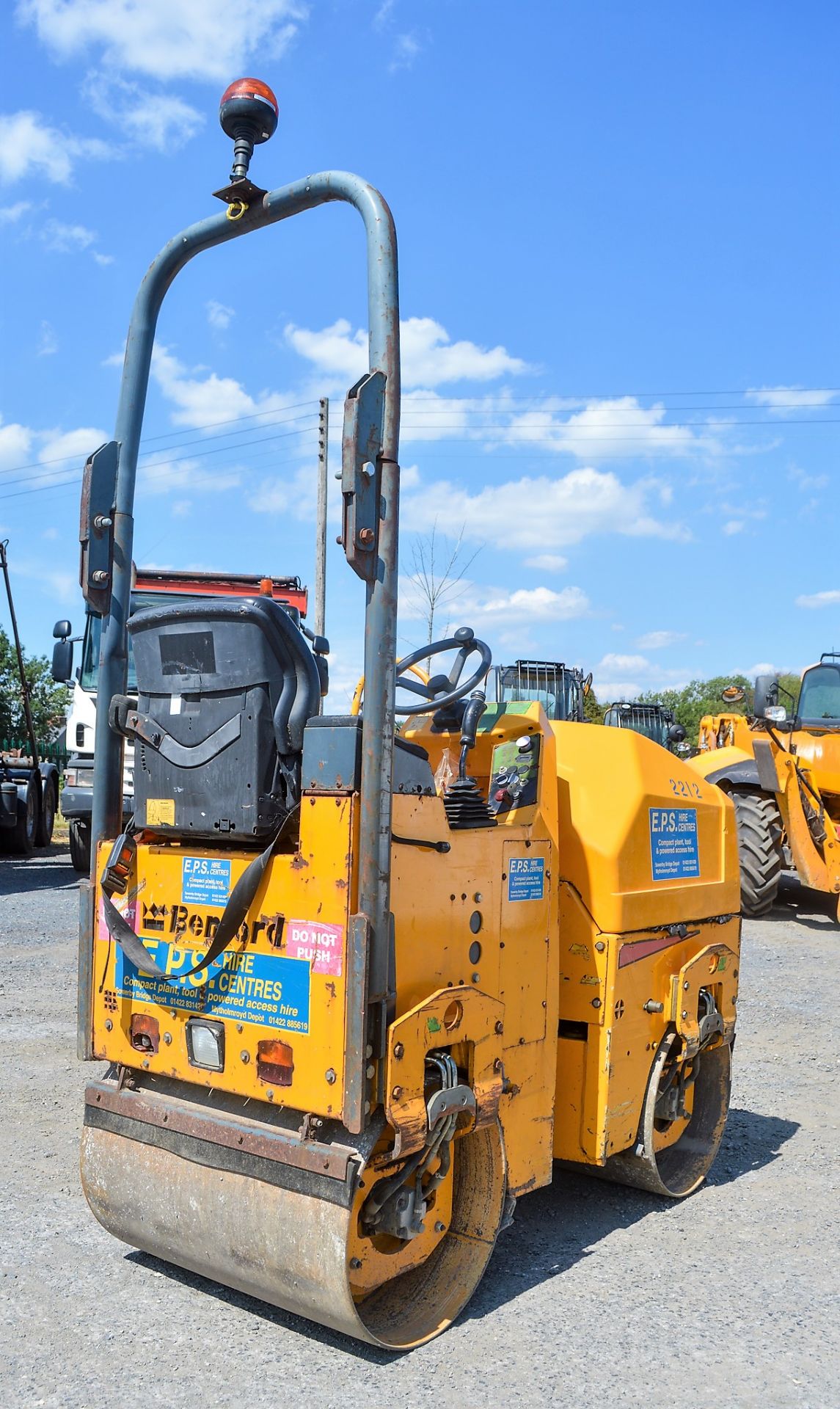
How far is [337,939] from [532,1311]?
1.41 m

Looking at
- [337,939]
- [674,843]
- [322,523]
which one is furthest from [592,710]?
[337,939]

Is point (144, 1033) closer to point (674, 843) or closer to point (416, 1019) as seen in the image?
point (416, 1019)

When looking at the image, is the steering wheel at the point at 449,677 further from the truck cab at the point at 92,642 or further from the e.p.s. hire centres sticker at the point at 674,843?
the truck cab at the point at 92,642

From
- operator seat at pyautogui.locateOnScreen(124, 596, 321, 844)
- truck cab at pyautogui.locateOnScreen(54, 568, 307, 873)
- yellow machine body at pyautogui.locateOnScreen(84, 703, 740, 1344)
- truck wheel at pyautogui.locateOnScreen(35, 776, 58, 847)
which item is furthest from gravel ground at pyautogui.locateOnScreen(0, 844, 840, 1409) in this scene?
truck wheel at pyautogui.locateOnScreen(35, 776, 58, 847)

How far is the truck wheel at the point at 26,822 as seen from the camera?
1616 cm

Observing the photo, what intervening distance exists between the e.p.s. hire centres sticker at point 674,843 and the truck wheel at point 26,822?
13093mm

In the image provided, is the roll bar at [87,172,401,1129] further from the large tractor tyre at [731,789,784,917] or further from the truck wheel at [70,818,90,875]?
the truck wheel at [70,818,90,875]

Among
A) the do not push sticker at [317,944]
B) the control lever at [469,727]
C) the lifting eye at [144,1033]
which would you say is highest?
the control lever at [469,727]

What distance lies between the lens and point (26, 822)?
16.3 meters

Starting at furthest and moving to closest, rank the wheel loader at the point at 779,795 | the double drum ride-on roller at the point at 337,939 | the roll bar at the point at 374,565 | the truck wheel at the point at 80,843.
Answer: the truck wheel at the point at 80,843
the wheel loader at the point at 779,795
the double drum ride-on roller at the point at 337,939
the roll bar at the point at 374,565

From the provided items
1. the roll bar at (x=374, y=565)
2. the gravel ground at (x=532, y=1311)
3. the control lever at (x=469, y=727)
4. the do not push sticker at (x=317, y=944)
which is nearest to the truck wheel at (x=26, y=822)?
the gravel ground at (x=532, y=1311)

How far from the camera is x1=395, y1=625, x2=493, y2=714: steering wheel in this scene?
13.4 feet

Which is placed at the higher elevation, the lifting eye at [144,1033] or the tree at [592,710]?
the tree at [592,710]

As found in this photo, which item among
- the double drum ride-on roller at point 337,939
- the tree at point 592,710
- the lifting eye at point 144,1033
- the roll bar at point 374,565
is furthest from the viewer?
the tree at point 592,710
